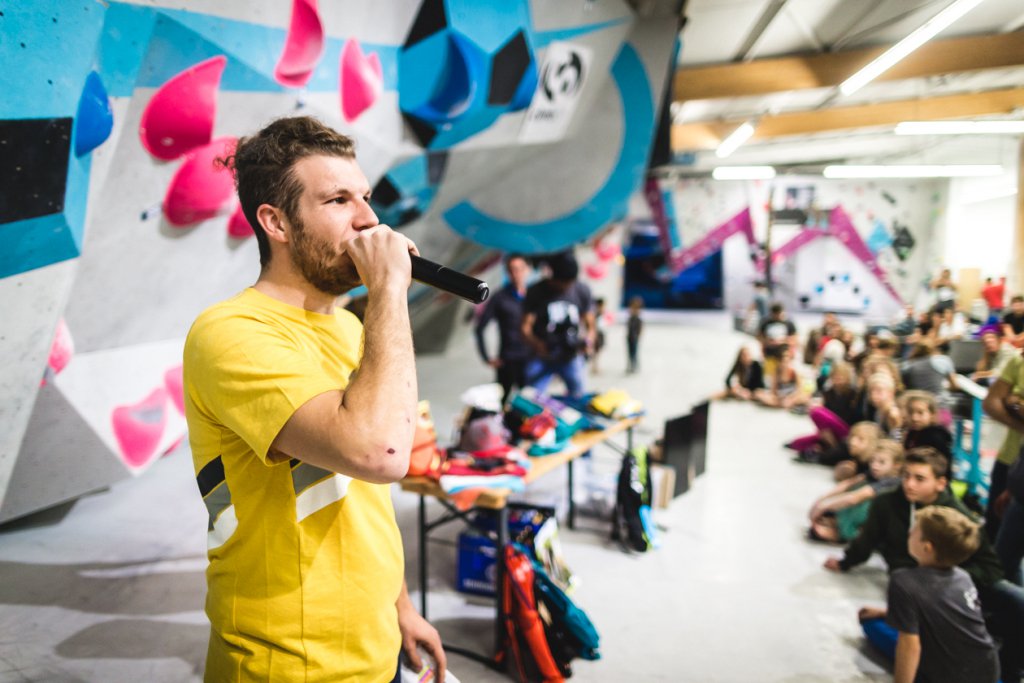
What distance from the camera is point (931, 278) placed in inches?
199

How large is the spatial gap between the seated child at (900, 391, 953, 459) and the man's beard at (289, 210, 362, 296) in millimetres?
3600

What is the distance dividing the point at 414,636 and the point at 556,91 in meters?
4.38

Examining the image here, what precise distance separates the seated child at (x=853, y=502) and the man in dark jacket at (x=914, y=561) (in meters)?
0.37

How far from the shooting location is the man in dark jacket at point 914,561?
2445 millimetres

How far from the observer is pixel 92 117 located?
6.15 feet

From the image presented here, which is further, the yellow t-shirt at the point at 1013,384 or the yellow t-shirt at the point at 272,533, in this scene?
the yellow t-shirt at the point at 1013,384

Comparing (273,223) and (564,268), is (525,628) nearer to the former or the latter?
(273,223)

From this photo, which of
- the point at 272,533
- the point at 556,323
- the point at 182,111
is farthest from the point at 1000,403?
the point at 182,111

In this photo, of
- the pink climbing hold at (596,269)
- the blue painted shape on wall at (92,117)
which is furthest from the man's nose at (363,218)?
the pink climbing hold at (596,269)

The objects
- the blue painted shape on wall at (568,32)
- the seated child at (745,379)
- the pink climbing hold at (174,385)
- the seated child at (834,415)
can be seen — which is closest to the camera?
the pink climbing hold at (174,385)

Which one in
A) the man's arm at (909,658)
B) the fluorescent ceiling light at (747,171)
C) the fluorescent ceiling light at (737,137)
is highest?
the fluorescent ceiling light at (737,137)

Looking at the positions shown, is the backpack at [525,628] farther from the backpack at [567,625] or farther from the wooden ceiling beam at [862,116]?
the wooden ceiling beam at [862,116]

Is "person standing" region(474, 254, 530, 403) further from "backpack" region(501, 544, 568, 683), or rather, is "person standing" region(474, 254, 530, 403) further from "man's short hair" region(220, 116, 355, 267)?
"man's short hair" region(220, 116, 355, 267)

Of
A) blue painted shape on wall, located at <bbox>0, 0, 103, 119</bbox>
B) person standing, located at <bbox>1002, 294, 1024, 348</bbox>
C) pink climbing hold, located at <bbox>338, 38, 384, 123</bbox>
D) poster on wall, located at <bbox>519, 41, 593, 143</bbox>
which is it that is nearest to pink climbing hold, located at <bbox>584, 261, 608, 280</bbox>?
poster on wall, located at <bbox>519, 41, 593, 143</bbox>
